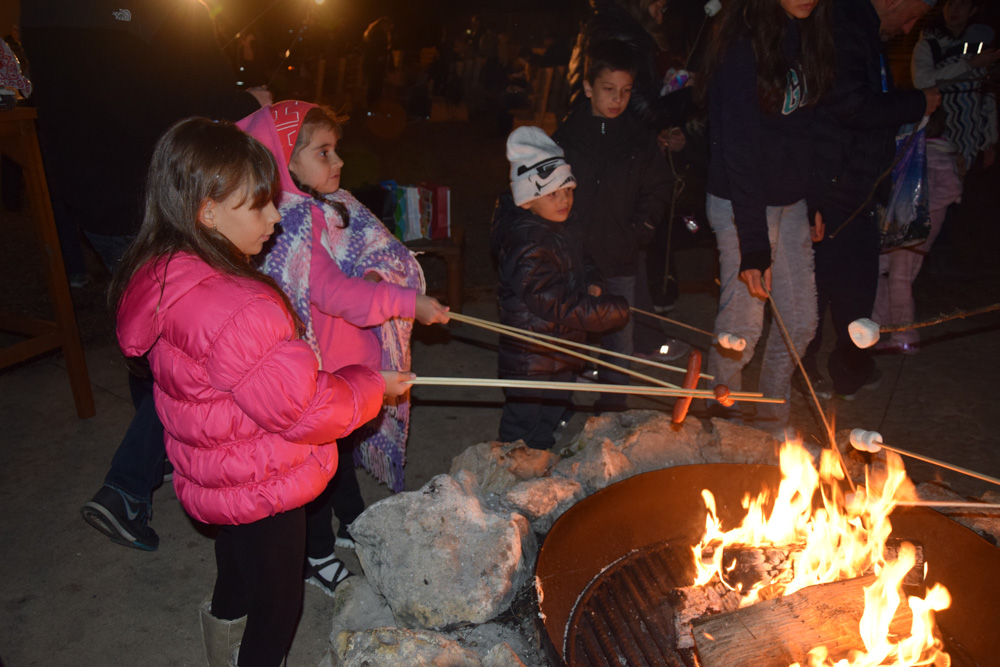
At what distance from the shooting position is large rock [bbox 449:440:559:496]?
2767mm

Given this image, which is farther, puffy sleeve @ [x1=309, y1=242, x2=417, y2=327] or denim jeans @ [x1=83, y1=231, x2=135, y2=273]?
denim jeans @ [x1=83, y1=231, x2=135, y2=273]

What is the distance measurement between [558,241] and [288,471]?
169 cm

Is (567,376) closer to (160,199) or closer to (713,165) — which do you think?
(713,165)

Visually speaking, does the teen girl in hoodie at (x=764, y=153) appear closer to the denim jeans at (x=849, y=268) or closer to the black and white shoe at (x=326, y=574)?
the denim jeans at (x=849, y=268)

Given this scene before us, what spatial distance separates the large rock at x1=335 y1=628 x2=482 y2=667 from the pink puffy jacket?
16.8 inches

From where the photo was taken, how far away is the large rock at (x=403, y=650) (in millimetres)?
1936

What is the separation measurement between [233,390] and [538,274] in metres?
1.62

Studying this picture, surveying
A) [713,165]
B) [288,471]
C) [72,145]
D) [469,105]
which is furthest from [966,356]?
[469,105]

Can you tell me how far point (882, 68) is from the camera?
3.44 meters

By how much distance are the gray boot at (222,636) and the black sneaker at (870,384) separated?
11.8 ft

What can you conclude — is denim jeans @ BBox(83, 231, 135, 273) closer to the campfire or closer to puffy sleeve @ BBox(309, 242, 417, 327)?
puffy sleeve @ BBox(309, 242, 417, 327)

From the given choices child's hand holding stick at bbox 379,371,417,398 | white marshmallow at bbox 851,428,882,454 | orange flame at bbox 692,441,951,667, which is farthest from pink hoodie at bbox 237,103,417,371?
white marshmallow at bbox 851,428,882,454

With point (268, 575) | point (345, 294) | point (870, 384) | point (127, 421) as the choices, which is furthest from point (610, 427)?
point (127, 421)

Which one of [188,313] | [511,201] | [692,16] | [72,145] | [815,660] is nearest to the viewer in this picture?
[188,313]
